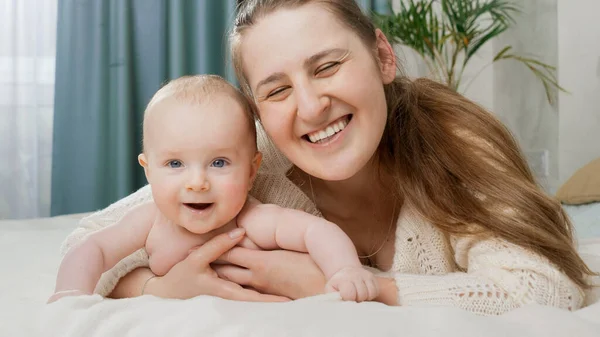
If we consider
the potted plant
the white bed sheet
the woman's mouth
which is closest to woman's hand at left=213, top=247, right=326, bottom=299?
the woman's mouth

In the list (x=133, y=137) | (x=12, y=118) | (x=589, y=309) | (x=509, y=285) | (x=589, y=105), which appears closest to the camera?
(x=589, y=309)

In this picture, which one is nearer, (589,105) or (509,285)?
(509,285)

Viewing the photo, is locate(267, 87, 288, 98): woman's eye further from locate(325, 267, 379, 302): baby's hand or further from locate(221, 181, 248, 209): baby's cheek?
locate(325, 267, 379, 302): baby's hand

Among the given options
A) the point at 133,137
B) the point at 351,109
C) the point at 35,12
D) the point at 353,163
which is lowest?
the point at 133,137

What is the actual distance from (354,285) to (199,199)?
342 mm

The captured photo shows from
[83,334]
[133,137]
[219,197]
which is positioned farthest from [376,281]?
[133,137]

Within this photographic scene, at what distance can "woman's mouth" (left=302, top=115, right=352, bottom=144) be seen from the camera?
1218 millimetres

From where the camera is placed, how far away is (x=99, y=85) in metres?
3.48

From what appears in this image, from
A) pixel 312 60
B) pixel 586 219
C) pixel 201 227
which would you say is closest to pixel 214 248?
pixel 201 227

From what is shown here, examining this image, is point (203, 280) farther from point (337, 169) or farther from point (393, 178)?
point (393, 178)

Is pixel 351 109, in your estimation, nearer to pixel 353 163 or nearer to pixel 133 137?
pixel 353 163

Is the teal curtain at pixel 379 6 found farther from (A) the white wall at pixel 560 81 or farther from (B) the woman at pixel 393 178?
(B) the woman at pixel 393 178

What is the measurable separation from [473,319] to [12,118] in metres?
3.13

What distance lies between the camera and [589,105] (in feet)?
9.49
